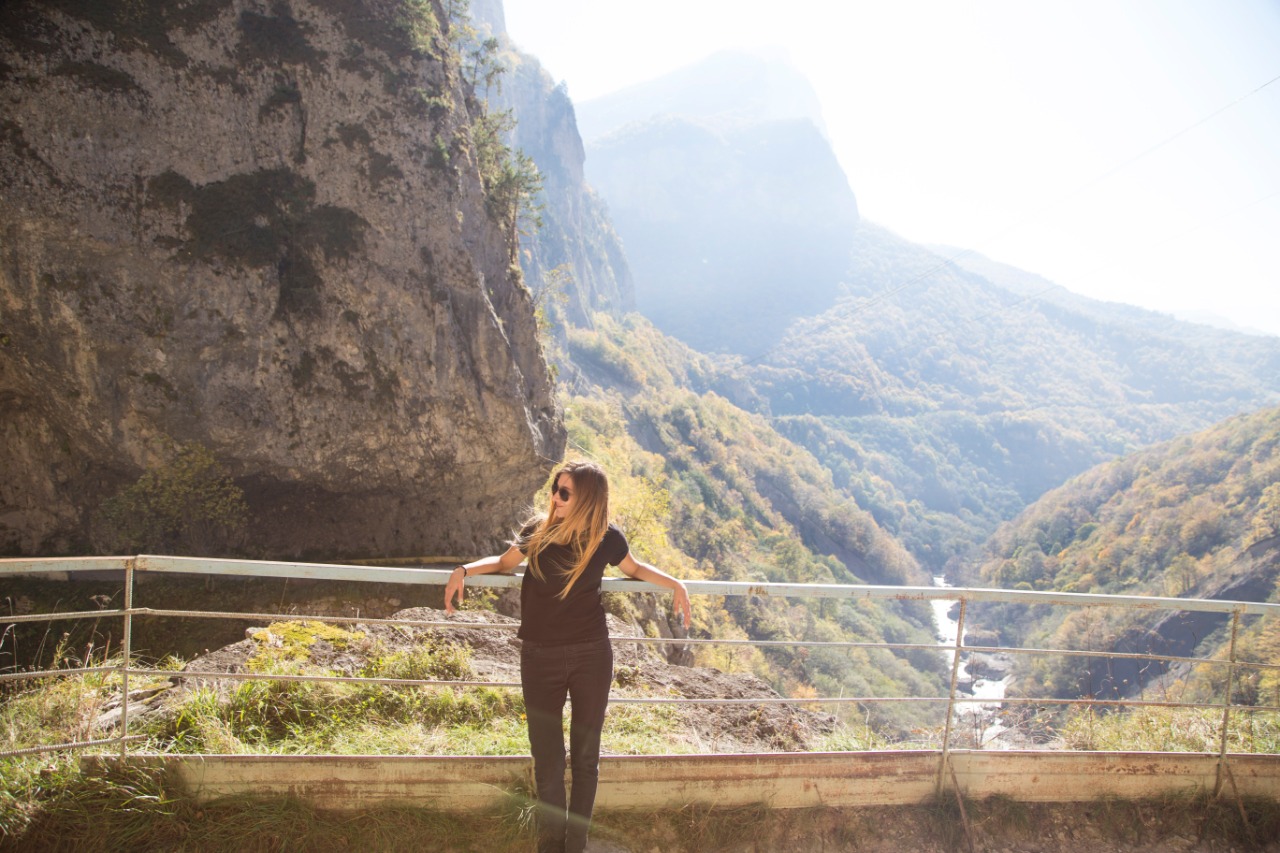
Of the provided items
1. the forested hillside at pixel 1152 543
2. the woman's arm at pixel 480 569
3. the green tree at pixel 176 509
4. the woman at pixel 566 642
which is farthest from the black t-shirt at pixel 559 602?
the forested hillside at pixel 1152 543

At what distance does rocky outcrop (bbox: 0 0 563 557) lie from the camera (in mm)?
13414

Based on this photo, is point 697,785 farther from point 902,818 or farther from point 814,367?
point 814,367

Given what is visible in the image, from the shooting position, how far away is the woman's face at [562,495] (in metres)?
2.70

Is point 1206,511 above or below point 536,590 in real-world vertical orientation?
below

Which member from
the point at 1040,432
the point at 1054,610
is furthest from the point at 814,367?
the point at 1054,610

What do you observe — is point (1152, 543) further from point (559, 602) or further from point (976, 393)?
point (976, 393)

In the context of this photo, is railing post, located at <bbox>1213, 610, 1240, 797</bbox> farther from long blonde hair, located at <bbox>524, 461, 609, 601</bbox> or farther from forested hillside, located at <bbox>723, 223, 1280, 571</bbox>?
forested hillside, located at <bbox>723, 223, 1280, 571</bbox>

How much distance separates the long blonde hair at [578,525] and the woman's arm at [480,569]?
149 mm

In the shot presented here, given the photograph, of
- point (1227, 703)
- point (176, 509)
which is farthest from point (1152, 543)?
point (176, 509)

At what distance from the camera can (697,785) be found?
3.24m

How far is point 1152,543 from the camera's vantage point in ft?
179

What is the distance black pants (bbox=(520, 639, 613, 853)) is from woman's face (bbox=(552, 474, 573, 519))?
548 mm

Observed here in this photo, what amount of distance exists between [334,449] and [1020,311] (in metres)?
165

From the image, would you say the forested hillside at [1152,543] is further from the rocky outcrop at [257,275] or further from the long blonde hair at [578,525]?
the long blonde hair at [578,525]
